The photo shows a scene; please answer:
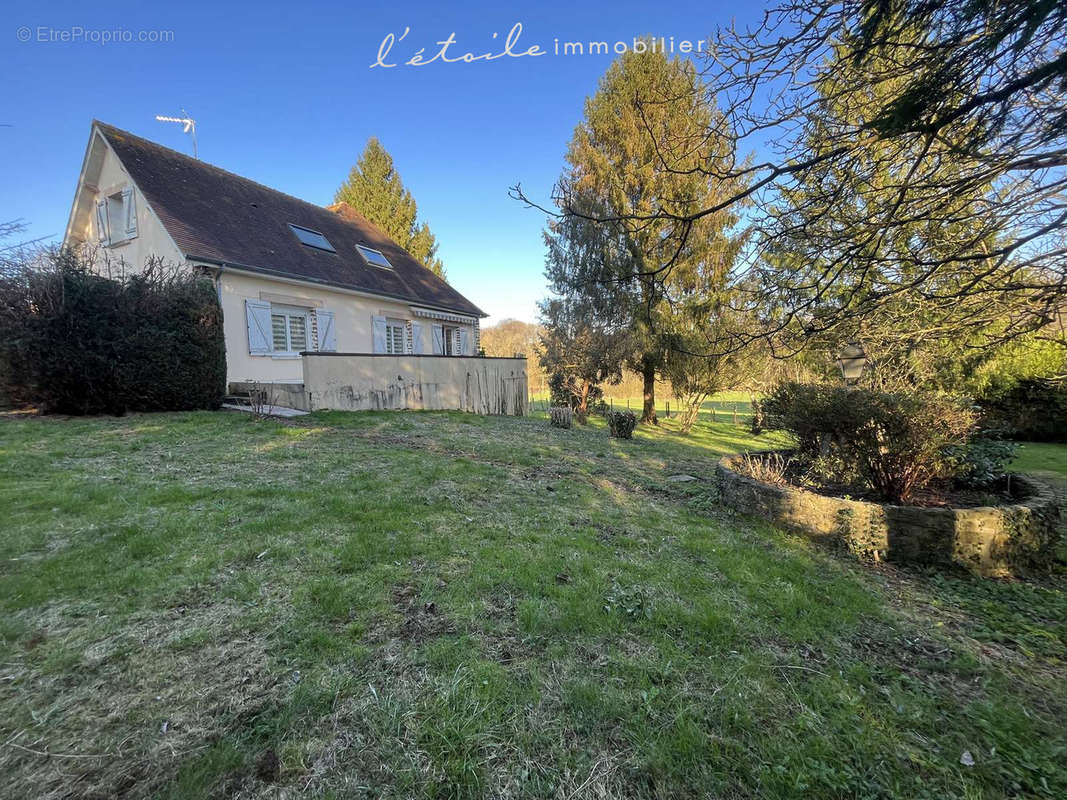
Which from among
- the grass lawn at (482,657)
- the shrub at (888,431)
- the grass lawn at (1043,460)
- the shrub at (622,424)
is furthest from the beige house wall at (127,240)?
the grass lawn at (1043,460)

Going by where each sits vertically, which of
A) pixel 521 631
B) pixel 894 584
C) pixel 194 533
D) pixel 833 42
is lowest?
pixel 894 584

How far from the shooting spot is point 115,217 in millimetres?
11547

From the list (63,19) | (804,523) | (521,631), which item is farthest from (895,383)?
(63,19)

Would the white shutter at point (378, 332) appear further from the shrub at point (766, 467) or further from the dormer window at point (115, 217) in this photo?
the shrub at point (766, 467)

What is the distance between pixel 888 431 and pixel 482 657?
15.0 ft

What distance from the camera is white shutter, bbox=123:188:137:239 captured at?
10.8 meters

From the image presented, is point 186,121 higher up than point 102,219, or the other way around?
point 186,121

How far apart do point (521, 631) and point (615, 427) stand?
882 cm

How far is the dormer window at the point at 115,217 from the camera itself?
10922 millimetres

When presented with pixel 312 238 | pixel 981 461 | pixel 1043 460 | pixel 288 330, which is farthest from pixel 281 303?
pixel 1043 460

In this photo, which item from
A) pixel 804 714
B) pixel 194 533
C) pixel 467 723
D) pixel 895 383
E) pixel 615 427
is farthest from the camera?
pixel 615 427

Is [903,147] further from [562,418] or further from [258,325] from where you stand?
[258,325]

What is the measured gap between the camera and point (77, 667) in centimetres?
186

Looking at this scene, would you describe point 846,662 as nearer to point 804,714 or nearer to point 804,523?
point 804,714
